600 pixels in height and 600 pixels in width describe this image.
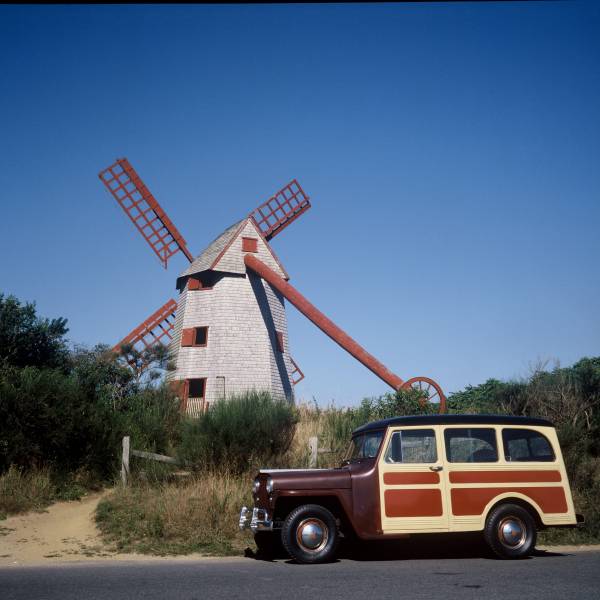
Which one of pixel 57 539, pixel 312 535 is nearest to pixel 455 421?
pixel 312 535

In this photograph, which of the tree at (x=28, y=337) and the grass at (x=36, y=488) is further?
the tree at (x=28, y=337)

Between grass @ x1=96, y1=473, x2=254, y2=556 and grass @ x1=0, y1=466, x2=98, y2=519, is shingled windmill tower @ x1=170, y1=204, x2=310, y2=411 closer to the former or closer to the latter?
grass @ x1=0, y1=466, x2=98, y2=519

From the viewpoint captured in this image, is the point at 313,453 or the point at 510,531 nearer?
the point at 510,531

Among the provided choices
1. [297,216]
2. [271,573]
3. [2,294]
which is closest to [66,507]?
[271,573]

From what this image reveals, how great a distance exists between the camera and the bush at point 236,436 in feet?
51.1

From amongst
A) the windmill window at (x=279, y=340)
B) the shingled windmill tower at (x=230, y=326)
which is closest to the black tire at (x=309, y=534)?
the shingled windmill tower at (x=230, y=326)

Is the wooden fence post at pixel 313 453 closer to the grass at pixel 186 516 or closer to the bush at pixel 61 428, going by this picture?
the grass at pixel 186 516

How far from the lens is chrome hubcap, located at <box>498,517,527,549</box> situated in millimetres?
9570

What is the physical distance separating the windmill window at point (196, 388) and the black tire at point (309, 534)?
19080 mm

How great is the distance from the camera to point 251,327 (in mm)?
28781

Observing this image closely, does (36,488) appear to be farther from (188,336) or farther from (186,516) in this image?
(188,336)

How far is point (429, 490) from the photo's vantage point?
956 cm

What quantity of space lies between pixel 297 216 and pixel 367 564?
2645 cm

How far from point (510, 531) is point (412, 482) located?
1684 millimetres
